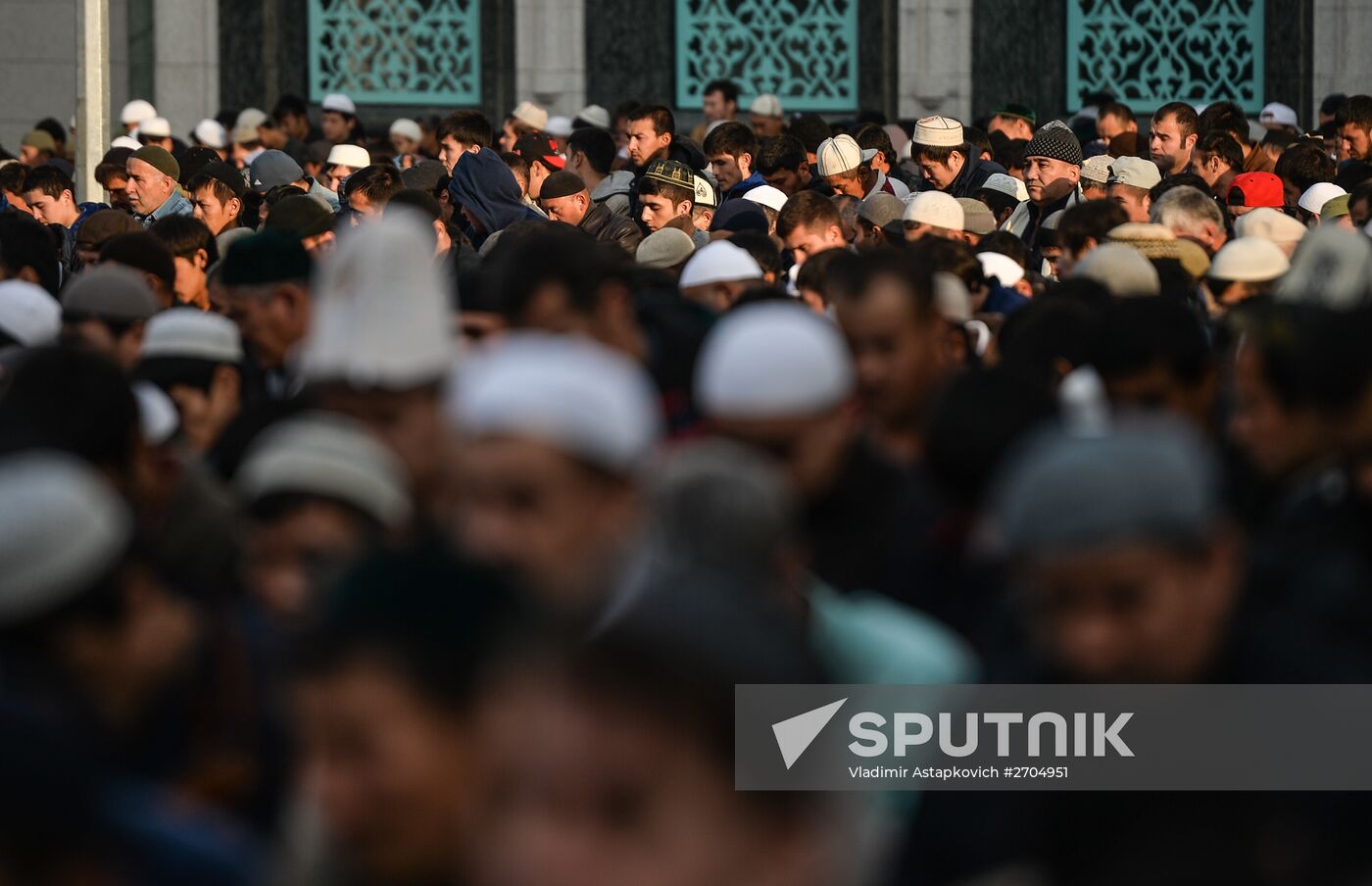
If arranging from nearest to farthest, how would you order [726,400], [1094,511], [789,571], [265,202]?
[1094,511] → [789,571] → [726,400] → [265,202]

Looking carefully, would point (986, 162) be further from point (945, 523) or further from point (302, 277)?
point (945, 523)

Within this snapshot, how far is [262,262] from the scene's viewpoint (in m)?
7.09

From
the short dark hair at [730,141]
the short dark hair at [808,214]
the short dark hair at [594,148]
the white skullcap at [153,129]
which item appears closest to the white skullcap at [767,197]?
the short dark hair at [730,141]

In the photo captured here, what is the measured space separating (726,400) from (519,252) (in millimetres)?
1596

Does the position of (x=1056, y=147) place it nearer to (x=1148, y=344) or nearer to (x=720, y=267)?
(x=720, y=267)

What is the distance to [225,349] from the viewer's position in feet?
22.5

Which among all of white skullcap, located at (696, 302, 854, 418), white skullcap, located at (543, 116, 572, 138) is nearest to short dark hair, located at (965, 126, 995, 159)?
white skullcap, located at (543, 116, 572, 138)

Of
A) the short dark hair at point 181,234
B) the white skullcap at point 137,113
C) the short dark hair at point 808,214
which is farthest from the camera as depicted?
the white skullcap at point 137,113

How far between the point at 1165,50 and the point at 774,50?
3.83 metres

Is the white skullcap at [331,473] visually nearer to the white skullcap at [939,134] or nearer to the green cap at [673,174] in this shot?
the green cap at [673,174]

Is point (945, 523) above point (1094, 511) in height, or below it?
below

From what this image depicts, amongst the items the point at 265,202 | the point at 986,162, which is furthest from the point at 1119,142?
the point at 265,202

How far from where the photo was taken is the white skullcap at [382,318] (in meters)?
5.24

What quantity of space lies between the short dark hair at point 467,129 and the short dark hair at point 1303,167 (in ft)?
14.8
